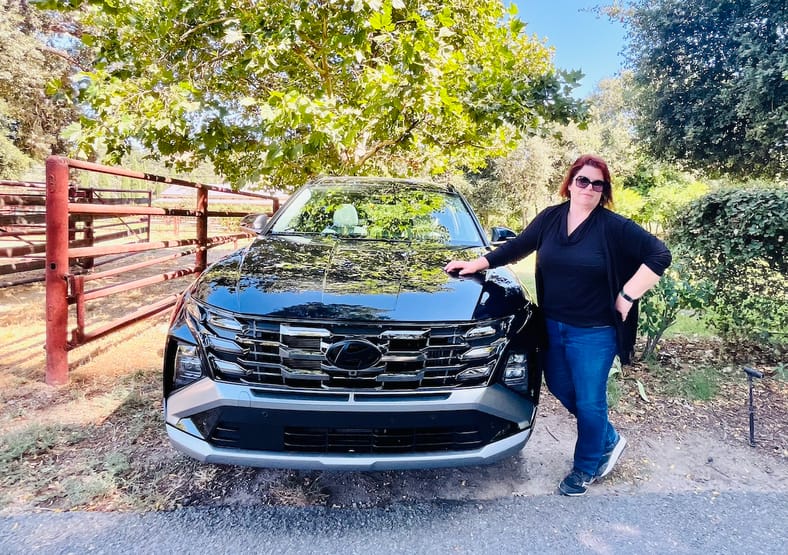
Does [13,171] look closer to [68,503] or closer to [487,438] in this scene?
[68,503]

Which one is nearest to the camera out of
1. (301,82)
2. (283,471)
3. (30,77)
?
(283,471)

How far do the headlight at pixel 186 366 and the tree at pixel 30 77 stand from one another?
39.3 ft

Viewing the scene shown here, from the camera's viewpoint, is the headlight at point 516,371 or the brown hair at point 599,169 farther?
the brown hair at point 599,169

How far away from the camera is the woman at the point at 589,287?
2.29 metres

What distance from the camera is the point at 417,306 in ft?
6.86

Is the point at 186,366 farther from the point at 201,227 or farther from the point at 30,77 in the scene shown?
the point at 30,77

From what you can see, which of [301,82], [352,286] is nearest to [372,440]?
[352,286]

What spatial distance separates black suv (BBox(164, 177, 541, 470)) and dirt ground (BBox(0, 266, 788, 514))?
48 cm

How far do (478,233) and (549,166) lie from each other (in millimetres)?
18875

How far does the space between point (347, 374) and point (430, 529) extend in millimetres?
831

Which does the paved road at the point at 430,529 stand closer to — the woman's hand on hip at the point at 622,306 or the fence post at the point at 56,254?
the woman's hand on hip at the point at 622,306

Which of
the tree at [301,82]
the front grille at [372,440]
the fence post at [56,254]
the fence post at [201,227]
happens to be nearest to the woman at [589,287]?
the front grille at [372,440]

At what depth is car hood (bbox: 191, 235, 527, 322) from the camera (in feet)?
6.70

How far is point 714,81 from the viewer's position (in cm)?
997
